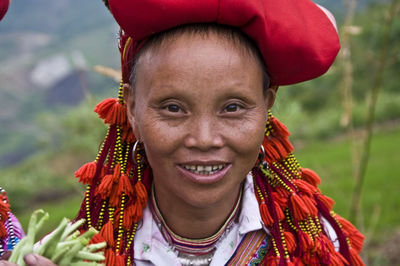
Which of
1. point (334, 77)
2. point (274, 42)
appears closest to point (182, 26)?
point (274, 42)

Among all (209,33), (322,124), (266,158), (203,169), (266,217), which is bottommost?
(322,124)

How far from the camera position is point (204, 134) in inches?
60.7

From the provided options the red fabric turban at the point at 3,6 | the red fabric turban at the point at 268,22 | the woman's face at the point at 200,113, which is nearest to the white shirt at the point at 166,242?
the woman's face at the point at 200,113

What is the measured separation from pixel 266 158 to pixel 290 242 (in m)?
0.36

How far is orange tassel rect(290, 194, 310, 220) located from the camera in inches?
74.5

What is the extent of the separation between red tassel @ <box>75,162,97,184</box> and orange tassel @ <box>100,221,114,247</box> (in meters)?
0.20

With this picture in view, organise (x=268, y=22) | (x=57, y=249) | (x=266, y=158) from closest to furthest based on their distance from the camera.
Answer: (x=57, y=249), (x=268, y=22), (x=266, y=158)

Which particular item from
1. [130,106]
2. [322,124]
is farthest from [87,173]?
[322,124]

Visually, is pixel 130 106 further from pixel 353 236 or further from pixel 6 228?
pixel 353 236

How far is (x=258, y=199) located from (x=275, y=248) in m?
0.22

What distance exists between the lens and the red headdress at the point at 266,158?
152 centimetres

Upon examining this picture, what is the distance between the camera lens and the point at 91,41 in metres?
35.1

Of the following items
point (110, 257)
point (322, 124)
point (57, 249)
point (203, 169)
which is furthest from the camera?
point (322, 124)

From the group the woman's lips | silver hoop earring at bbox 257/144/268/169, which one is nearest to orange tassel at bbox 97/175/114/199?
the woman's lips
